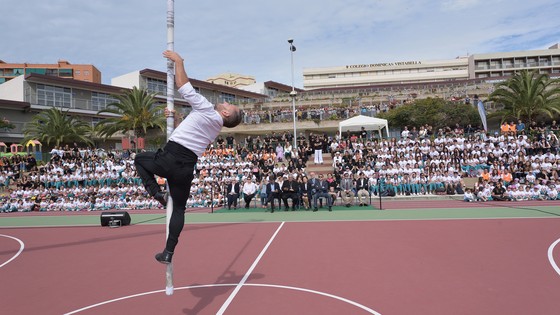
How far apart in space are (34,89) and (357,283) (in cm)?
4424

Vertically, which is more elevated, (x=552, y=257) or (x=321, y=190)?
(x=321, y=190)

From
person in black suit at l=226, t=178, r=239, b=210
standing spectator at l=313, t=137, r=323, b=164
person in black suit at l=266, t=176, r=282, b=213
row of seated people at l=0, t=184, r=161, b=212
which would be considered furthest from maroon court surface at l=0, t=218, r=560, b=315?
standing spectator at l=313, t=137, r=323, b=164

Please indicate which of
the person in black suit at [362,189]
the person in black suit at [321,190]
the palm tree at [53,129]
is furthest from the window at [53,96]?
the person in black suit at [362,189]

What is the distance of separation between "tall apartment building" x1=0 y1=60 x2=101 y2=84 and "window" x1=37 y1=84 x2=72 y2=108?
33.1 metres

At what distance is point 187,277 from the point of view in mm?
6207

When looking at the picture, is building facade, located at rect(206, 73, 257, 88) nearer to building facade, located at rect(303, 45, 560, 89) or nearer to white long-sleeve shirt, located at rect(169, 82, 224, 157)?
building facade, located at rect(303, 45, 560, 89)

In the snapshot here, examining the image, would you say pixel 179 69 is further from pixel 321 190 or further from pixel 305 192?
pixel 305 192

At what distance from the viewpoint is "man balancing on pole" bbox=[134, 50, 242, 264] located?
4258mm

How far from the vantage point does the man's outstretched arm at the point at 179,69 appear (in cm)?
414

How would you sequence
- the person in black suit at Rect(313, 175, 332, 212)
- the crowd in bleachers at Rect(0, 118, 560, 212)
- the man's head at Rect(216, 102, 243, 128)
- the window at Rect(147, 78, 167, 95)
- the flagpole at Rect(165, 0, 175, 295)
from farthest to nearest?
the window at Rect(147, 78, 167, 95) → the crowd in bleachers at Rect(0, 118, 560, 212) → the person in black suit at Rect(313, 175, 332, 212) → the flagpole at Rect(165, 0, 175, 295) → the man's head at Rect(216, 102, 243, 128)

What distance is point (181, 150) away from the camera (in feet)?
14.2

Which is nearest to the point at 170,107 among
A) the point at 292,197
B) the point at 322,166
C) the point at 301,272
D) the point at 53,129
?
the point at 301,272

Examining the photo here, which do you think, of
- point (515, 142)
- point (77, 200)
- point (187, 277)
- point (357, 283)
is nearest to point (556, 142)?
point (515, 142)

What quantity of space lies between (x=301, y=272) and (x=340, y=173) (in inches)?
546
